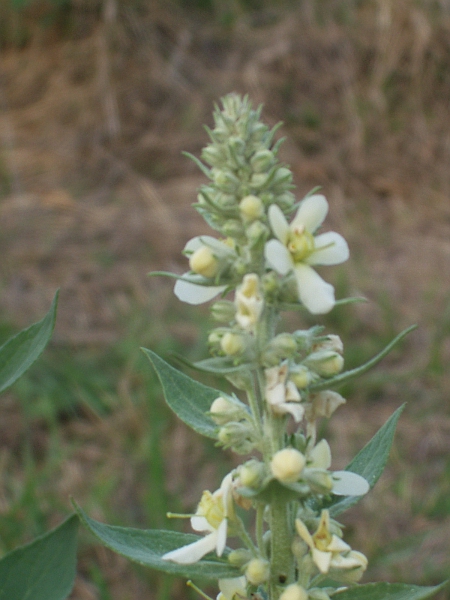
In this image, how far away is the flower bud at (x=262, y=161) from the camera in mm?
1017

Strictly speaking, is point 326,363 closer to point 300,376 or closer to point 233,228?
point 300,376

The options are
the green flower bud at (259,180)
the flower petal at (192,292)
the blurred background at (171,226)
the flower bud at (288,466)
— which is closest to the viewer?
the flower bud at (288,466)

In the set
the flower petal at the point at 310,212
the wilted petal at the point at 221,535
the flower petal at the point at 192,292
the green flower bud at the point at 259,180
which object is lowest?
the wilted petal at the point at 221,535

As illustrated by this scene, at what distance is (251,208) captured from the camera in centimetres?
99

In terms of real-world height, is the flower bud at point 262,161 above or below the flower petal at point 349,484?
above

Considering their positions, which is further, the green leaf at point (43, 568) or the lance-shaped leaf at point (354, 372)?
the green leaf at point (43, 568)

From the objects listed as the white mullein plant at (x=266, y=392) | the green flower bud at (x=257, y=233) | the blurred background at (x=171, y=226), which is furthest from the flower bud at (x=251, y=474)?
the blurred background at (x=171, y=226)

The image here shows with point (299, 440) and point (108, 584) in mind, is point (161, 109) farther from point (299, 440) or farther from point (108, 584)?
point (299, 440)

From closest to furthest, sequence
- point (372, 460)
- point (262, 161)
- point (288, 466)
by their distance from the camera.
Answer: point (288, 466) → point (262, 161) → point (372, 460)

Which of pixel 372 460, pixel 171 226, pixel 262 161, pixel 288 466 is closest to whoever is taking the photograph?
pixel 288 466

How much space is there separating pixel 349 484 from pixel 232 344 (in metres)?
0.29

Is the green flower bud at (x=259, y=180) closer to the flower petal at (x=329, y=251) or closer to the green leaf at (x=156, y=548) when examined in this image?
the flower petal at (x=329, y=251)

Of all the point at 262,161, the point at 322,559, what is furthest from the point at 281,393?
the point at 262,161

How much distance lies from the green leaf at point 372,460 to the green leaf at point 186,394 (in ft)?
0.80
